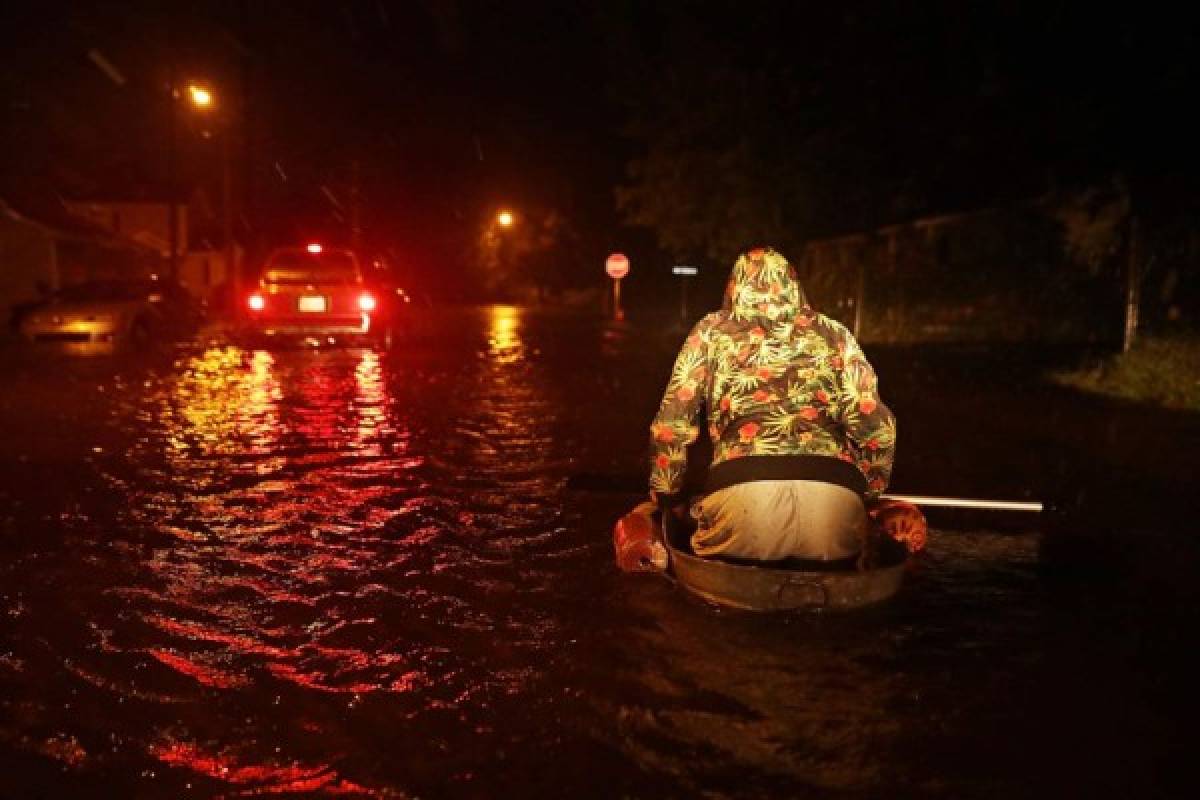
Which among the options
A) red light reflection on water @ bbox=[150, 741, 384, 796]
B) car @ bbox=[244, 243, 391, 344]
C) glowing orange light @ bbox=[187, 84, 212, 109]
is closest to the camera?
red light reflection on water @ bbox=[150, 741, 384, 796]

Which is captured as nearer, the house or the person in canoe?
the person in canoe

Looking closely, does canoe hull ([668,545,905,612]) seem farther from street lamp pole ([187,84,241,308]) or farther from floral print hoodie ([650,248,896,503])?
street lamp pole ([187,84,241,308])

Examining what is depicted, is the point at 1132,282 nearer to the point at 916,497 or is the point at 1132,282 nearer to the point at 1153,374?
the point at 1153,374

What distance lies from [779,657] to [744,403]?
105 cm

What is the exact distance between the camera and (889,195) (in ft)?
93.0

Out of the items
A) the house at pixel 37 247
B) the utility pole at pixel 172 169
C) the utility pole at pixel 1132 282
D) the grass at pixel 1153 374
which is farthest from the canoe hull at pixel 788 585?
the utility pole at pixel 172 169

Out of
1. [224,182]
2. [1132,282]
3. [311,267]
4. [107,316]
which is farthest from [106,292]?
[1132,282]

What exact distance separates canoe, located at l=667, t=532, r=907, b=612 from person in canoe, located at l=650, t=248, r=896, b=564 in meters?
0.09

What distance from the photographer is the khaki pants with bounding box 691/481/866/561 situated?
470 cm

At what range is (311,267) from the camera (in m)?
19.6

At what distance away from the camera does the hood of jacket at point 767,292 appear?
486cm

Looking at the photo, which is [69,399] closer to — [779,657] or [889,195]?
[779,657]

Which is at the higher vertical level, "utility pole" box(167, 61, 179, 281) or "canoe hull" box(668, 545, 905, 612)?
"utility pole" box(167, 61, 179, 281)

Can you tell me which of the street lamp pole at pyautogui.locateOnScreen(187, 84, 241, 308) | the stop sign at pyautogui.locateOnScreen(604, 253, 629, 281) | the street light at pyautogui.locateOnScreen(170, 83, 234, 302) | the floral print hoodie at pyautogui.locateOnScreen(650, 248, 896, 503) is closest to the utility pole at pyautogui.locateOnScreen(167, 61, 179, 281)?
the street light at pyautogui.locateOnScreen(170, 83, 234, 302)
